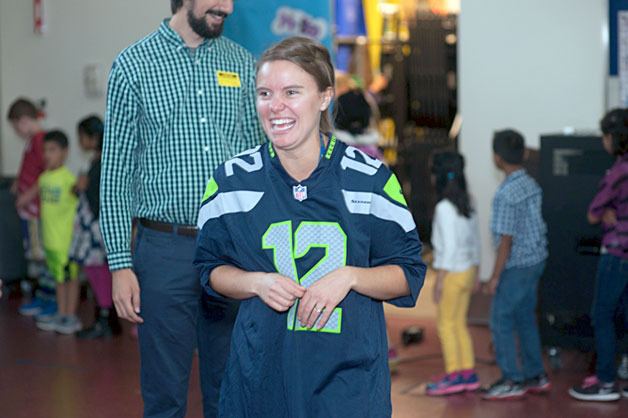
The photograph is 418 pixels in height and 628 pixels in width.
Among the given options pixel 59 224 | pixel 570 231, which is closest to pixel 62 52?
pixel 59 224

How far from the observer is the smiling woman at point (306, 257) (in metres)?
2.43

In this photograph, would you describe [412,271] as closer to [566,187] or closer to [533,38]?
[566,187]

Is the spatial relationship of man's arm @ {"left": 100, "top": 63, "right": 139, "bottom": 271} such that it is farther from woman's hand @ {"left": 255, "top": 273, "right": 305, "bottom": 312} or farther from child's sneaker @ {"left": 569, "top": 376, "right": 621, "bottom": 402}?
child's sneaker @ {"left": 569, "top": 376, "right": 621, "bottom": 402}

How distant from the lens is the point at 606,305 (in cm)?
531

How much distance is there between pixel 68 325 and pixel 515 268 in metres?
3.19

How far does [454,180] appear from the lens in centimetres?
546

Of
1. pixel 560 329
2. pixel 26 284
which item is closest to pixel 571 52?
pixel 560 329

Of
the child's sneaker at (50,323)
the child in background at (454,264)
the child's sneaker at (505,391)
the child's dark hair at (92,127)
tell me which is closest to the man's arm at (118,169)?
the child in background at (454,264)

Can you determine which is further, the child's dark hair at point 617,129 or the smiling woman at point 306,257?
the child's dark hair at point 617,129

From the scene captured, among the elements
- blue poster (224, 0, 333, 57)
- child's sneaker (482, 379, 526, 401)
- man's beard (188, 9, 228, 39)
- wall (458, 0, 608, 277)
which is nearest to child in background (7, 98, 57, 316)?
blue poster (224, 0, 333, 57)

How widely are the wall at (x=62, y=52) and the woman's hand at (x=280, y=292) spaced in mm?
5729

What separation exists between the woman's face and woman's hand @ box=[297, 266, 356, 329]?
0.33 metres

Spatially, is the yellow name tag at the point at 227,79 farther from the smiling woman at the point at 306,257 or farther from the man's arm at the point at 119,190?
the smiling woman at the point at 306,257

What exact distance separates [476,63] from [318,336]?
478 centimetres
